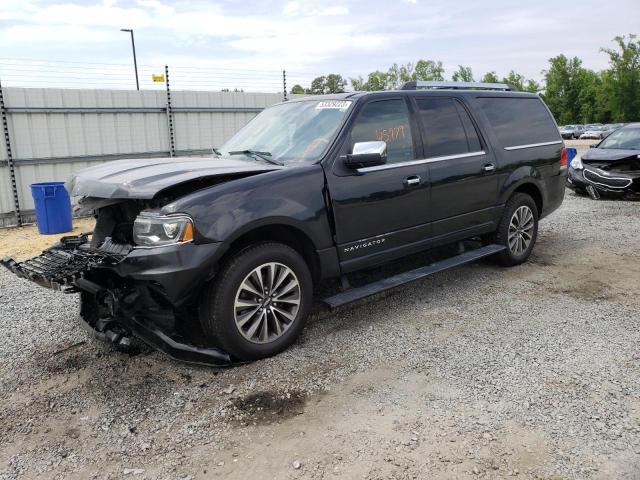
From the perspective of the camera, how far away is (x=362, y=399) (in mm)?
3330

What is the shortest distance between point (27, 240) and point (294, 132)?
6059 millimetres

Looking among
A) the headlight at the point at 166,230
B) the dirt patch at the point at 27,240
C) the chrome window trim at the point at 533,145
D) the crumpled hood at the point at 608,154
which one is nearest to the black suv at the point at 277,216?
the headlight at the point at 166,230

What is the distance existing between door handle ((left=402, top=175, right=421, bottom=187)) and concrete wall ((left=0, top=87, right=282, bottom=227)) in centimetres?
801

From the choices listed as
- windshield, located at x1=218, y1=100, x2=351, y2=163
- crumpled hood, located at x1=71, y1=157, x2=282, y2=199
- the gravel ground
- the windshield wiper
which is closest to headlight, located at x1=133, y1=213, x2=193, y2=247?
crumpled hood, located at x1=71, y1=157, x2=282, y2=199

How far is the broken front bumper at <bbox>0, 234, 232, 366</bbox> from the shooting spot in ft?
11.1

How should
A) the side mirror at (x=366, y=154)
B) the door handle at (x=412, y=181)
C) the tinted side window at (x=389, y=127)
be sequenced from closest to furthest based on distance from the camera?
the side mirror at (x=366, y=154) → the tinted side window at (x=389, y=127) → the door handle at (x=412, y=181)

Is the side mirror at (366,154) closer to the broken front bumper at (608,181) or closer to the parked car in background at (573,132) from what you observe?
the broken front bumper at (608,181)

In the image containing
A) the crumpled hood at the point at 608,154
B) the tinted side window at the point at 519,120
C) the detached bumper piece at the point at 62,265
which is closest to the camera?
the detached bumper piece at the point at 62,265

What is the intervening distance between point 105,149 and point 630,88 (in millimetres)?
47840

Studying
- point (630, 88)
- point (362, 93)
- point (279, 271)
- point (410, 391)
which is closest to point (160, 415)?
point (279, 271)

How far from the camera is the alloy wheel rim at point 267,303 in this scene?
3697 millimetres

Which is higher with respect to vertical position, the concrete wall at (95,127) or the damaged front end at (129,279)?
the concrete wall at (95,127)

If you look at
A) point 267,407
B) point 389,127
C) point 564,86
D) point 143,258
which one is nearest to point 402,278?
point 389,127

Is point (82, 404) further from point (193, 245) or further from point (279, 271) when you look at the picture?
point (279, 271)
